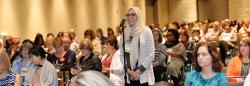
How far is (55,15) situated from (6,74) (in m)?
8.61

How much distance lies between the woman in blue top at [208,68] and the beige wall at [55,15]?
734cm

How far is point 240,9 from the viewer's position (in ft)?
72.9

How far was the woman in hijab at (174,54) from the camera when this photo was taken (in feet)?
28.4

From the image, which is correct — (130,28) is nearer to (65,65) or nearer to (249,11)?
(65,65)

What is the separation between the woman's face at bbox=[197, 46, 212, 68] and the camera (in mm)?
4427

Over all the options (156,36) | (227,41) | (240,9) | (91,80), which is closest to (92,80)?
(91,80)

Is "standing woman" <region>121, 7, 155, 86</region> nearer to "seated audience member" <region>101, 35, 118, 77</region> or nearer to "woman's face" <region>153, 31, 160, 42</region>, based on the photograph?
"seated audience member" <region>101, 35, 118, 77</region>

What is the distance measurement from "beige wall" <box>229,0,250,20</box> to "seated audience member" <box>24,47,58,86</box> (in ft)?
56.7

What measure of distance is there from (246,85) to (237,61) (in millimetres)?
1924

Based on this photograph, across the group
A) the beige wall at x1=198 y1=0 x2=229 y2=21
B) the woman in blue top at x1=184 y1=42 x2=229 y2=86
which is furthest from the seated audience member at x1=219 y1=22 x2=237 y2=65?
the beige wall at x1=198 y1=0 x2=229 y2=21

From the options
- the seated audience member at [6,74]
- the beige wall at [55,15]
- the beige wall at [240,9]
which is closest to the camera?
the seated audience member at [6,74]

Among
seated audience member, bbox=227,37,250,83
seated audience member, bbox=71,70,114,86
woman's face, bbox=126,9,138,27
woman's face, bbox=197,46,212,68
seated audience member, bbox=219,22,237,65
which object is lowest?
seated audience member, bbox=219,22,237,65

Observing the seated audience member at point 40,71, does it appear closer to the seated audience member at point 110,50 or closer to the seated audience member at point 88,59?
the seated audience member at point 88,59

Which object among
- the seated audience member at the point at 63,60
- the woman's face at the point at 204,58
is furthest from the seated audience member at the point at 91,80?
the seated audience member at the point at 63,60
